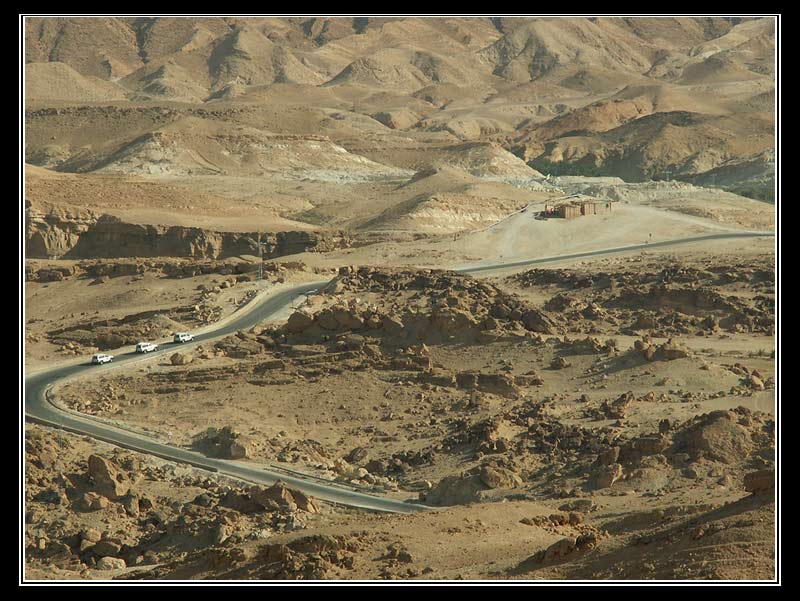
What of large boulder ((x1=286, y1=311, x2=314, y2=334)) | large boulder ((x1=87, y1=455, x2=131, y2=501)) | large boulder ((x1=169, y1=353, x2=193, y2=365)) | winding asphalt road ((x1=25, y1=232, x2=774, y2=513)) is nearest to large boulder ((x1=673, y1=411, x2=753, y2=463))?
winding asphalt road ((x1=25, y1=232, x2=774, y2=513))

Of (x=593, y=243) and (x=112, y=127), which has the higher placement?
(x=112, y=127)

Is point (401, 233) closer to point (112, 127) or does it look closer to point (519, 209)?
point (519, 209)

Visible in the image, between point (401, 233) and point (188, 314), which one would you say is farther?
point (401, 233)

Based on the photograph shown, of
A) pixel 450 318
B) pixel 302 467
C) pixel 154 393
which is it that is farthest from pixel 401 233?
pixel 302 467

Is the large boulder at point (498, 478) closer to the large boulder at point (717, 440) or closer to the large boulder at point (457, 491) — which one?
the large boulder at point (457, 491)

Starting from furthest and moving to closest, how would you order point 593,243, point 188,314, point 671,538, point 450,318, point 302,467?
point 593,243 < point 188,314 < point 450,318 < point 302,467 < point 671,538

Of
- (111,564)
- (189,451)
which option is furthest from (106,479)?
(189,451)

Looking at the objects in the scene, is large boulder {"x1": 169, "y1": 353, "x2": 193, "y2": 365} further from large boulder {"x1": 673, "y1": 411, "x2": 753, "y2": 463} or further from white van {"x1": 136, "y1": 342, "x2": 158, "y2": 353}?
large boulder {"x1": 673, "y1": 411, "x2": 753, "y2": 463}
